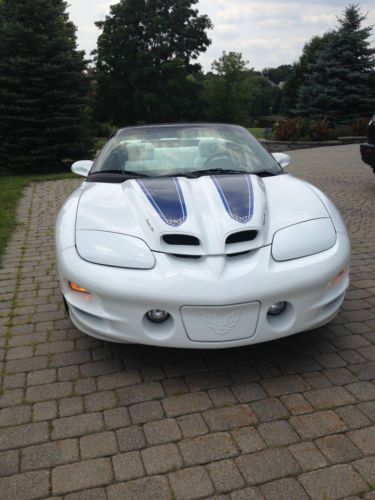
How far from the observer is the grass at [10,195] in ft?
20.7

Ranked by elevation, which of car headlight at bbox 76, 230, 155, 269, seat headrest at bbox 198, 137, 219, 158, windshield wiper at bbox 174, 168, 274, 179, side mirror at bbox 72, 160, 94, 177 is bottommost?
car headlight at bbox 76, 230, 155, 269

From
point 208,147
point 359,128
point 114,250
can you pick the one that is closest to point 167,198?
point 114,250

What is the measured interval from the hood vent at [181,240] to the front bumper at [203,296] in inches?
4.4

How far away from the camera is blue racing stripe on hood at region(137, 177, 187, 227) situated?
9.13 ft

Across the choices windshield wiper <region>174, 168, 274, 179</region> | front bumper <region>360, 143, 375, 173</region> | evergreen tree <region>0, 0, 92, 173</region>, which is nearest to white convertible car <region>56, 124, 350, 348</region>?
windshield wiper <region>174, 168, 274, 179</region>

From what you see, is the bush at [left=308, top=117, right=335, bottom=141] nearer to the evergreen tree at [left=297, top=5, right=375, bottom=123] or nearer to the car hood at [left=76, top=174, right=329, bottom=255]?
the evergreen tree at [left=297, top=5, right=375, bottom=123]

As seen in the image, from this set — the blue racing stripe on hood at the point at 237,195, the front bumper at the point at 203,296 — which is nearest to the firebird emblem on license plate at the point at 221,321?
the front bumper at the point at 203,296

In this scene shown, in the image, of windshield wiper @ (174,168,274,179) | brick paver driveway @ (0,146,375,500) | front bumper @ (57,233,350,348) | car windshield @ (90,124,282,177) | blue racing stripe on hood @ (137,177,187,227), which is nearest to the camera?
brick paver driveway @ (0,146,375,500)

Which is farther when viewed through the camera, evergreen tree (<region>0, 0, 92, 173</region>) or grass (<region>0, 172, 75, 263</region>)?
evergreen tree (<region>0, 0, 92, 173</region>)

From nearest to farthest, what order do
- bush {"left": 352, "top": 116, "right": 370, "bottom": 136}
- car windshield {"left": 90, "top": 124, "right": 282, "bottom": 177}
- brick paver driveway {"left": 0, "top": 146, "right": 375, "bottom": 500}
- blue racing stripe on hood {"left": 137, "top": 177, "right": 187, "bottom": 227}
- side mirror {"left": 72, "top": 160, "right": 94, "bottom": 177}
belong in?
1. brick paver driveway {"left": 0, "top": 146, "right": 375, "bottom": 500}
2. blue racing stripe on hood {"left": 137, "top": 177, "right": 187, "bottom": 227}
3. car windshield {"left": 90, "top": 124, "right": 282, "bottom": 177}
4. side mirror {"left": 72, "top": 160, "right": 94, "bottom": 177}
5. bush {"left": 352, "top": 116, "right": 370, "bottom": 136}

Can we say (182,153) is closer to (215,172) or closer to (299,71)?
(215,172)

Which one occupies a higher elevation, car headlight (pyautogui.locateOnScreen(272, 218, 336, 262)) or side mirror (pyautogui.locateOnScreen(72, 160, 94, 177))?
side mirror (pyautogui.locateOnScreen(72, 160, 94, 177))

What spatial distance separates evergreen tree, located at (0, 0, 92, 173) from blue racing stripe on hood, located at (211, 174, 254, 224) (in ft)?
33.8

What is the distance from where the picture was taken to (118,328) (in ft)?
8.38
